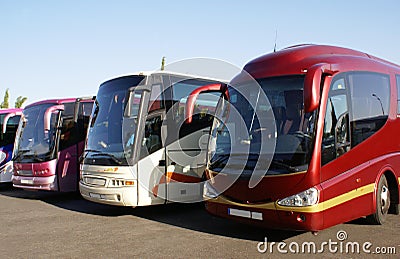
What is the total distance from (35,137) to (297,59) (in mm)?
8066

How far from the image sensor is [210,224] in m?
8.88

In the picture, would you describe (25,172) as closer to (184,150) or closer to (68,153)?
(68,153)

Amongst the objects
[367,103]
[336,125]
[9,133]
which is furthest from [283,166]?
[9,133]

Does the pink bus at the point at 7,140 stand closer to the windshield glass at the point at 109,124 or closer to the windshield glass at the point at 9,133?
the windshield glass at the point at 9,133

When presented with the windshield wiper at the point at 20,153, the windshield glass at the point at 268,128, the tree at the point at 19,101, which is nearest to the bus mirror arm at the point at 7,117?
the windshield wiper at the point at 20,153

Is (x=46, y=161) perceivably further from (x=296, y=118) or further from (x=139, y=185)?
(x=296, y=118)

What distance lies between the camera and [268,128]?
7.25 meters

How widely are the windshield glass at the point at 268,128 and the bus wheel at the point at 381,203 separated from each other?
2.12m

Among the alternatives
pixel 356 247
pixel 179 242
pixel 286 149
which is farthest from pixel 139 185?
pixel 356 247

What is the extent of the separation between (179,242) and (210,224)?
1441mm

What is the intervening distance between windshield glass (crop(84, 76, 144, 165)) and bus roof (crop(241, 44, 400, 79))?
2.69m

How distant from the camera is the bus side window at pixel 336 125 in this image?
273 inches

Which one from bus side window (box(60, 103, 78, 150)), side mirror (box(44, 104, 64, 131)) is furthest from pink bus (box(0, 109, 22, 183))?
bus side window (box(60, 103, 78, 150))

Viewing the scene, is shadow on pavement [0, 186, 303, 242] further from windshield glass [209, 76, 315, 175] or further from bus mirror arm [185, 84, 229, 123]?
bus mirror arm [185, 84, 229, 123]
